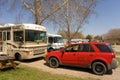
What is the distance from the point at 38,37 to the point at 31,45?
1.25 meters

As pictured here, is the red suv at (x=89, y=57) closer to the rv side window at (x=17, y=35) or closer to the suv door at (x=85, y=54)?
the suv door at (x=85, y=54)

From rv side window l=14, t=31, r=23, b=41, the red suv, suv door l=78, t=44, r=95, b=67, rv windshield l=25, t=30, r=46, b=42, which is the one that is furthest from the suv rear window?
rv side window l=14, t=31, r=23, b=41

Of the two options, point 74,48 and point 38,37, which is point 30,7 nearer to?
point 38,37

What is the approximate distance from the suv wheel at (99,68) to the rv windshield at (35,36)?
17.9 ft

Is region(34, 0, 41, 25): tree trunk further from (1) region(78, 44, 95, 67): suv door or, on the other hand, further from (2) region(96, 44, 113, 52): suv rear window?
(2) region(96, 44, 113, 52): suv rear window

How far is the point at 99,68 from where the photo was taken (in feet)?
33.4

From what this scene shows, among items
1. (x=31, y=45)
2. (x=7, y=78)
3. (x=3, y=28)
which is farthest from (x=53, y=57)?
(x=3, y=28)

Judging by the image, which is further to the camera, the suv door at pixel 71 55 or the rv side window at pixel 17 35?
the rv side window at pixel 17 35

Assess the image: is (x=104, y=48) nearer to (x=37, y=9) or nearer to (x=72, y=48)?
(x=72, y=48)

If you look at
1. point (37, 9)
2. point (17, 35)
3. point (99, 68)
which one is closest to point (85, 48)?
point (99, 68)

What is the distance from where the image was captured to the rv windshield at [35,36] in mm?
13133

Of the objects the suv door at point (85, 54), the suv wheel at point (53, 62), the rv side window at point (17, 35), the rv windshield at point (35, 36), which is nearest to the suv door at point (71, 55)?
the suv door at point (85, 54)

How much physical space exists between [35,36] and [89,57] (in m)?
5.26

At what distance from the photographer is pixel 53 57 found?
12.0m
